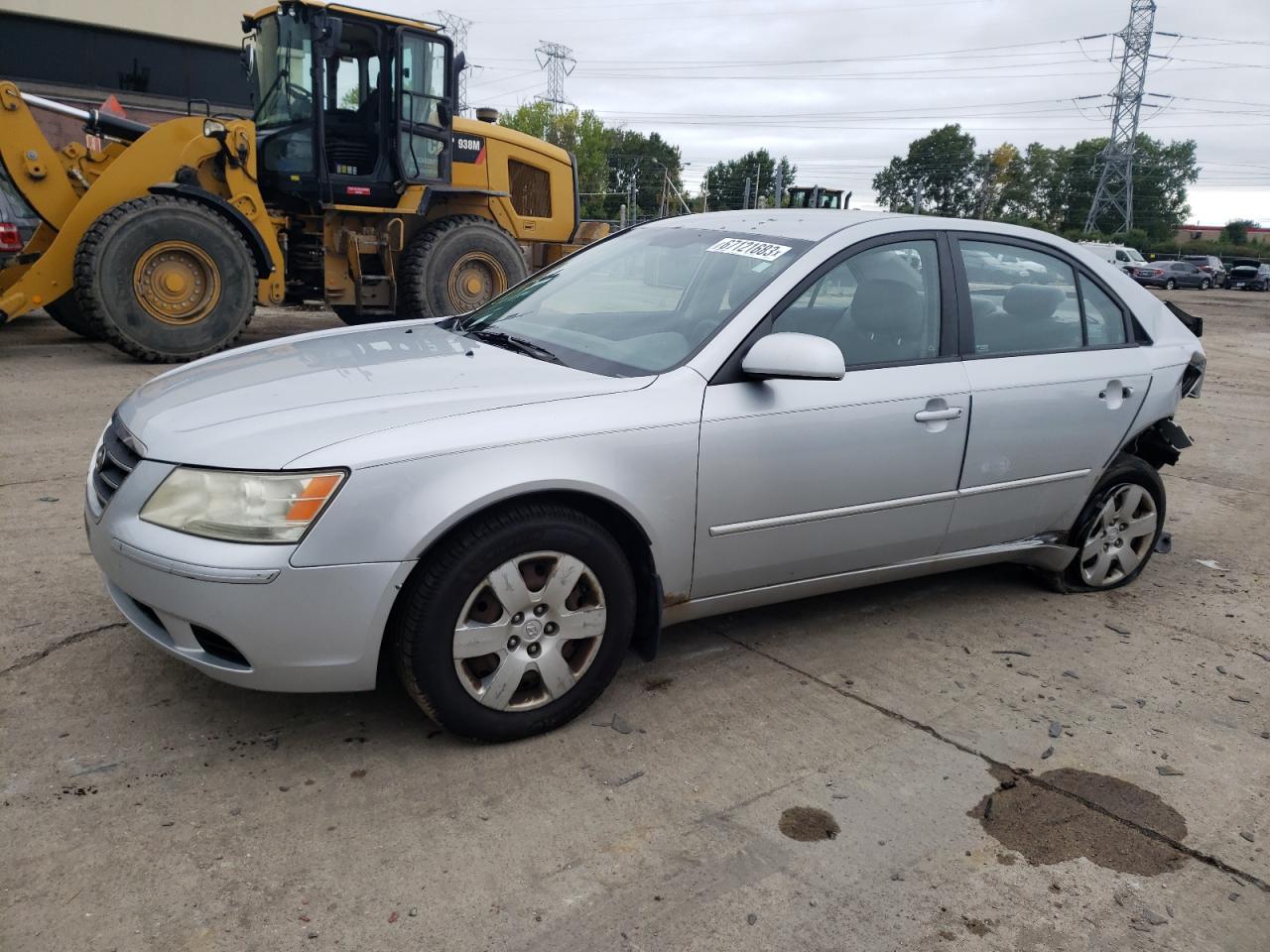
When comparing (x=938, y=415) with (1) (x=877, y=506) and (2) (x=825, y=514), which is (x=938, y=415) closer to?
(1) (x=877, y=506)

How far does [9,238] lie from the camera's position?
898 centimetres

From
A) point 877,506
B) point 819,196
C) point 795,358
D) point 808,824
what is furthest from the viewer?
point 819,196

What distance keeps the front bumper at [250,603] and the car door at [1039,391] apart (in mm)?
2286

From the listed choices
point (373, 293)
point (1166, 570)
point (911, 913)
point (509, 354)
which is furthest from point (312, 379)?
point (373, 293)

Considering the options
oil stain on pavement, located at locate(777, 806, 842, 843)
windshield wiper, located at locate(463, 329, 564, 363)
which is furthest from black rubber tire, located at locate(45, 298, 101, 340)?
oil stain on pavement, located at locate(777, 806, 842, 843)

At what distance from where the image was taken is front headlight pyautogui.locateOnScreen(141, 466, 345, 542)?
2586mm

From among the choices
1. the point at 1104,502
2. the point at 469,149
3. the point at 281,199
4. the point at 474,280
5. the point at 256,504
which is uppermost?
the point at 469,149

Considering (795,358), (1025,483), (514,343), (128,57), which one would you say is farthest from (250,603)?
(128,57)

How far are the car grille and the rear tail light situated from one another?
7.27 metres

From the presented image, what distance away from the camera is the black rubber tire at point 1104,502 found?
4.32 m

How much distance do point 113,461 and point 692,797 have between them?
1960 millimetres

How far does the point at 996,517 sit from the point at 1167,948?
190cm

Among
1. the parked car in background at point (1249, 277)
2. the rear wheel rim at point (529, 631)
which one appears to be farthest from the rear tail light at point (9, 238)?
the parked car in background at point (1249, 277)

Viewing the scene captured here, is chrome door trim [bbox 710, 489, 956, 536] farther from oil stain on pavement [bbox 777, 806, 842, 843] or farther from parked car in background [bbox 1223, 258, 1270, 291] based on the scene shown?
parked car in background [bbox 1223, 258, 1270, 291]
